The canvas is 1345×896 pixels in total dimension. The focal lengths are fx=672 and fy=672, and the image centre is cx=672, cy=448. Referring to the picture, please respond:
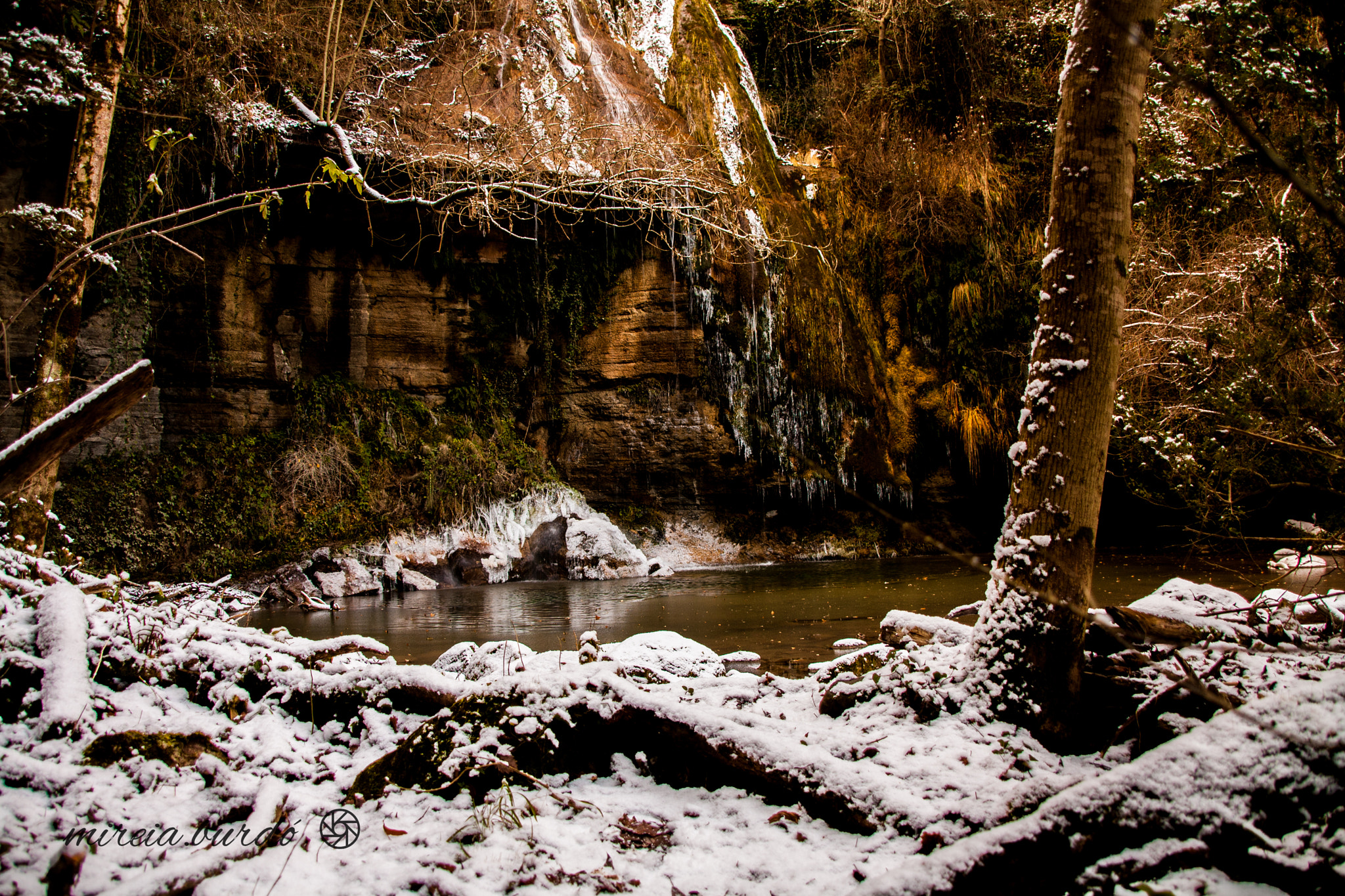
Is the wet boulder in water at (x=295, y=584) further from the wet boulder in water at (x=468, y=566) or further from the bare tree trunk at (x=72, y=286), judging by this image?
the bare tree trunk at (x=72, y=286)

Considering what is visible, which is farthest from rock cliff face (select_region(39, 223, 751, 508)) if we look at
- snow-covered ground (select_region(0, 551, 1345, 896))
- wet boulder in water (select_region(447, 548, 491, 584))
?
snow-covered ground (select_region(0, 551, 1345, 896))

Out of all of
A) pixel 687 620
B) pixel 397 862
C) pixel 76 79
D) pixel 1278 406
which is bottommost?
pixel 687 620

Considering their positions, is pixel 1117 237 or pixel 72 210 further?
pixel 72 210

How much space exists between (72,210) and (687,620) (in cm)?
545

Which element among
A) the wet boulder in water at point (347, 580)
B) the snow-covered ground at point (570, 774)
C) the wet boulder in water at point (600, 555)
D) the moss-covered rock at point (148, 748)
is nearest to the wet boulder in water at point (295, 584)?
the wet boulder in water at point (347, 580)

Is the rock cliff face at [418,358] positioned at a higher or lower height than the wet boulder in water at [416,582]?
higher

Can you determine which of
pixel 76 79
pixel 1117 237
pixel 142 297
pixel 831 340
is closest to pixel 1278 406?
pixel 1117 237

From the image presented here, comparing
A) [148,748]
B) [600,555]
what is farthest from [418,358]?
[148,748]

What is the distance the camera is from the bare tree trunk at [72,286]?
12.5 feet

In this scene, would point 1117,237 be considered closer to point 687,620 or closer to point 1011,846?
point 1011,846

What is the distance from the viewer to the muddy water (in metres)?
5.45

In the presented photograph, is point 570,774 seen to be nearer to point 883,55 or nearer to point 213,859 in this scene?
point 213,859

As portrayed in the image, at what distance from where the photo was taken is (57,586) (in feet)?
8.27
